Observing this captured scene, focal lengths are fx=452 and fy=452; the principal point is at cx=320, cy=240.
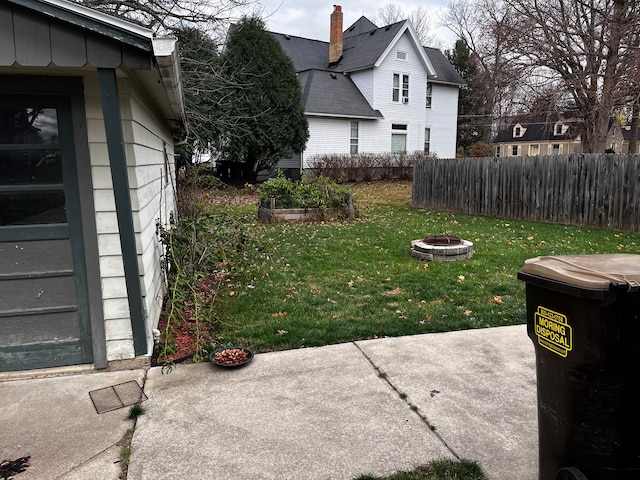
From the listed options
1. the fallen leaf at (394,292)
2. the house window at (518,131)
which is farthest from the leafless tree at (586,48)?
the house window at (518,131)

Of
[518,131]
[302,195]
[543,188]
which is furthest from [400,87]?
[518,131]

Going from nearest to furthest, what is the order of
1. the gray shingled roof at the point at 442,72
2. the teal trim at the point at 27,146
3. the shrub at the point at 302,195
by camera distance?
1. the teal trim at the point at 27,146
2. the shrub at the point at 302,195
3. the gray shingled roof at the point at 442,72

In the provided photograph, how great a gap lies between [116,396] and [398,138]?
940 inches

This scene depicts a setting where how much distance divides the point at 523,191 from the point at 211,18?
9.39 metres

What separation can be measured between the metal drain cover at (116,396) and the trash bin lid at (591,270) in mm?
2767

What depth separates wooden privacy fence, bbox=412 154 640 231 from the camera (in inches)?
391

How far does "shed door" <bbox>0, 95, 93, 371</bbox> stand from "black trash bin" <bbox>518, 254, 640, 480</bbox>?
3283 millimetres

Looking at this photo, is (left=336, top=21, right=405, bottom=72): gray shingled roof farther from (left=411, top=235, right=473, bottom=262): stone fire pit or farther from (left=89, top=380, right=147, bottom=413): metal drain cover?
(left=89, top=380, right=147, bottom=413): metal drain cover

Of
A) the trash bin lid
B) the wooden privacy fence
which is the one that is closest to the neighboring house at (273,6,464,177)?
the wooden privacy fence

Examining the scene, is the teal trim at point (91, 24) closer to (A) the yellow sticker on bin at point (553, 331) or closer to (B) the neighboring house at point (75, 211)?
(B) the neighboring house at point (75, 211)

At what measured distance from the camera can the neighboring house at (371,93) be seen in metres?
22.8

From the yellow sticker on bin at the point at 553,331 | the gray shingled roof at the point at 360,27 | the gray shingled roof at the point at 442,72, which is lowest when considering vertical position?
the yellow sticker on bin at the point at 553,331

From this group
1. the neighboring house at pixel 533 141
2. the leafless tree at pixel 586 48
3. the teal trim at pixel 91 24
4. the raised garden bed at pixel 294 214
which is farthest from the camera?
the neighboring house at pixel 533 141

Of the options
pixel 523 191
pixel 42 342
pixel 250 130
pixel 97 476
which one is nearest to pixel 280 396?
pixel 97 476
